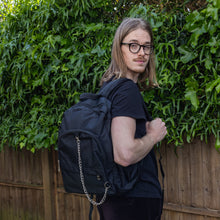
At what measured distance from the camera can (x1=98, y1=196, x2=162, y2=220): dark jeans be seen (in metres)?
1.59

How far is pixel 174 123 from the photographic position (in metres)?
2.68

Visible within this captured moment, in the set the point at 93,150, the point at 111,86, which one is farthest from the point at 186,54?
the point at 93,150

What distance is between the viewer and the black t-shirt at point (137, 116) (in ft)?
4.90

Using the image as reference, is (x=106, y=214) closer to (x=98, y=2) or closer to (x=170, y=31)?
(x=170, y=31)

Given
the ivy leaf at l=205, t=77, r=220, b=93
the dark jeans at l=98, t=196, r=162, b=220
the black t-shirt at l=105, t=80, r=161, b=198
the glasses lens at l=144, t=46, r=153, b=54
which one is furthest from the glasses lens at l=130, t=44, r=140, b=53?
the ivy leaf at l=205, t=77, r=220, b=93

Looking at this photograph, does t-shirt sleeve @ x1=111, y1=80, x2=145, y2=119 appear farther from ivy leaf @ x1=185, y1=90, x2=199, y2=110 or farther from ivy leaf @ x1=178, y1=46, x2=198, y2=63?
ivy leaf @ x1=178, y1=46, x2=198, y2=63

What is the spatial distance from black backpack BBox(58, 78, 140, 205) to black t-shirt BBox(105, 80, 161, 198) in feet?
0.12

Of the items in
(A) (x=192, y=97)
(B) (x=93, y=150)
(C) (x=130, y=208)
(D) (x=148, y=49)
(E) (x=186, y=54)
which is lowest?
(C) (x=130, y=208)

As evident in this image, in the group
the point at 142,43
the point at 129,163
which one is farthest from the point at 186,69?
the point at 129,163

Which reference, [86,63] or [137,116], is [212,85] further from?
[86,63]

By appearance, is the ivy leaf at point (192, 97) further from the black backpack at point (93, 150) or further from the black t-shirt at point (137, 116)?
the black backpack at point (93, 150)

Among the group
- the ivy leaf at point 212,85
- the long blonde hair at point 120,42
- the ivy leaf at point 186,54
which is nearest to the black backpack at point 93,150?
the long blonde hair at point 120,42

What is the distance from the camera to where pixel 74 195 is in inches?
149

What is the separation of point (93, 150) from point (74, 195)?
247 cm
